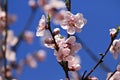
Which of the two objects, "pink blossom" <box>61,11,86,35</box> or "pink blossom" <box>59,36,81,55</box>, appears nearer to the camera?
"pink blossom" <box>59,36,81,55</box>

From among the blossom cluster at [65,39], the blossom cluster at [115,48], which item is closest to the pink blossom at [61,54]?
the blossom cluster at [65,39]

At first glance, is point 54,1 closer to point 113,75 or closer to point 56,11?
point 56,11

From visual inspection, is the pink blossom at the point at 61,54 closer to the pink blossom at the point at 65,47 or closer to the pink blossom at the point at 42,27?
the pink blossom at the point at 65,47

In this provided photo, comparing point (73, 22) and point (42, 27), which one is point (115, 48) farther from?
point (42, 27)

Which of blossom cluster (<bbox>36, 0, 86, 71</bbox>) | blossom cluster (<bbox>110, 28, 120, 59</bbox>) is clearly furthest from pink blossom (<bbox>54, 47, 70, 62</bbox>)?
blossom cluster (<bbox>110, 28, 120, 59</bbox>)

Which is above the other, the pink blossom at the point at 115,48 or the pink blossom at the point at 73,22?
the pink blossom at the point at 73,22

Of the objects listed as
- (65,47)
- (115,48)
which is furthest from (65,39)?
(115,48)

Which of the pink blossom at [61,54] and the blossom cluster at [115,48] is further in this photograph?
the blossom cluster at [115,48]

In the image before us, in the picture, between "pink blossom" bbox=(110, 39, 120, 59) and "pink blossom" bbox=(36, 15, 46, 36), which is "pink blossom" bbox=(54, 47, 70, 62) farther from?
"pink blossom" bbox=(110, 39, 120, 59)
